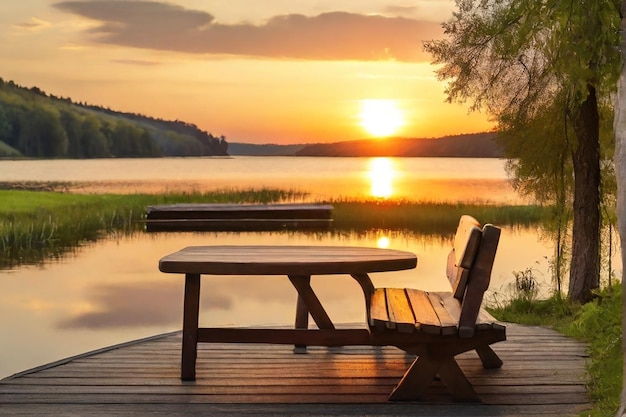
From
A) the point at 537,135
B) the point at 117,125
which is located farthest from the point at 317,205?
the point at 117,125

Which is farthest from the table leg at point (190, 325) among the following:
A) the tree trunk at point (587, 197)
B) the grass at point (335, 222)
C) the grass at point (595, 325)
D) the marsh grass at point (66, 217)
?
the marsh grass at point (66, 217)

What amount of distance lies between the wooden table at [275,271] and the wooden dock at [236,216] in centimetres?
1850

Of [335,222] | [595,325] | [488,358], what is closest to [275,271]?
[488,358]

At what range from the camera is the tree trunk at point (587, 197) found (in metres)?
9.36

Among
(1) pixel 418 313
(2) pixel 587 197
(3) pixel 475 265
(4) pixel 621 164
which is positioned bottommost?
(1) pixel 418 313

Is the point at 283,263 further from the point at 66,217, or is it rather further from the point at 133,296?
the point at 66,217

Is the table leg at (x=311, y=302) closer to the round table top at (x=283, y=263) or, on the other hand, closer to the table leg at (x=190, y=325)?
the round table top at (x=283, y=263)

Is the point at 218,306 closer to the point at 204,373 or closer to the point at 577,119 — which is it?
the point at 577,119

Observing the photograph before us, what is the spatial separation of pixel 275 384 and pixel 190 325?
2.16 ft

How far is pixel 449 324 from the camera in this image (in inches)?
199

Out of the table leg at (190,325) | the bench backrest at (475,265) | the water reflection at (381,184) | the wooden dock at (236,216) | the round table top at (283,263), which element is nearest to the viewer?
the bench backrest at (475,265)

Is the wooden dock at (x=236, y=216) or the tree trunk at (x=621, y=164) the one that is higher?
the tree trunk at (x=621, y=164)

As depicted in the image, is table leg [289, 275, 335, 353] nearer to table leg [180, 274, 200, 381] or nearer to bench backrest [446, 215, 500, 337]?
table leg [180, 274, 200, 381]

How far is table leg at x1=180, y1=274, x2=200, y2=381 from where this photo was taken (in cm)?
570
